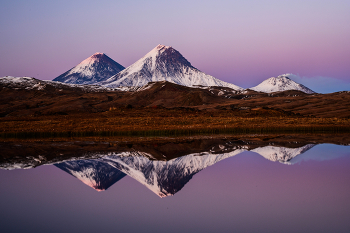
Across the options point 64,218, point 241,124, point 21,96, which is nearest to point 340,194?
point 64,218

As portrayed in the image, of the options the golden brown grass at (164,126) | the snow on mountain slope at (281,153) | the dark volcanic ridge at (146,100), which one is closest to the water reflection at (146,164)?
the snow on mountain slope at (281,153)

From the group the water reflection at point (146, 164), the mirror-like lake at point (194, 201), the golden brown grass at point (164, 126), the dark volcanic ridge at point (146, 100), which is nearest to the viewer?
the mirror-like lake at point (194, 201)

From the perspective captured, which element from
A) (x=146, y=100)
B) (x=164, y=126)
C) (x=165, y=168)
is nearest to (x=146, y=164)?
(x=165, y=168)

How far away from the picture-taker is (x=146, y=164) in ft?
71.4

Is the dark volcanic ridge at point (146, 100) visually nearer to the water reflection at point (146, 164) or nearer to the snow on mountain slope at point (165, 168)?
the water reflection at point (146, 164)

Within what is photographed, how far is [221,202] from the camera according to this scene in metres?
12.4

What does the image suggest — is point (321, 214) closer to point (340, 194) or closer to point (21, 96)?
point (340, 194)

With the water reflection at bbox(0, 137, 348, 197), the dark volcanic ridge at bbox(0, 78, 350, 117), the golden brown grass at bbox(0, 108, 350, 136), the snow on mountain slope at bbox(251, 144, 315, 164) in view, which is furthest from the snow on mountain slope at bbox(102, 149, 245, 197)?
the dark volcanic ridge at bbox(0, 78, 350, 117)

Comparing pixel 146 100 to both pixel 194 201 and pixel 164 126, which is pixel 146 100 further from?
pixel 194 201

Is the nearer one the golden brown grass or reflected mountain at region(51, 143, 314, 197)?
reflected mountain at region(51, 143, 314, 197)

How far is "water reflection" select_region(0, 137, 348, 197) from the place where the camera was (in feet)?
54.4

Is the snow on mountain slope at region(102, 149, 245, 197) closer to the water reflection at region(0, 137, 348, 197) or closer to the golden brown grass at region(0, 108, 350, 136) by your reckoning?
the water reflection at region(0, 137, 348, 197)

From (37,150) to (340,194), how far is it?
2488cm

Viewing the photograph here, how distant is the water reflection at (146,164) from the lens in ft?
54.4
